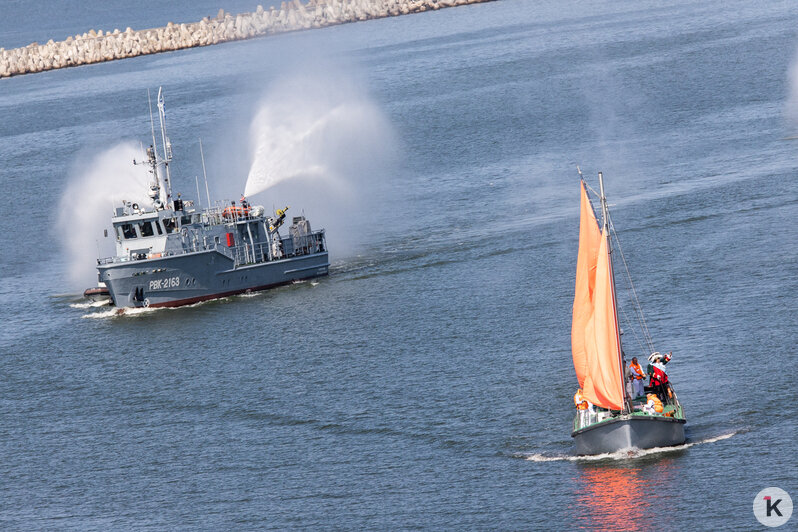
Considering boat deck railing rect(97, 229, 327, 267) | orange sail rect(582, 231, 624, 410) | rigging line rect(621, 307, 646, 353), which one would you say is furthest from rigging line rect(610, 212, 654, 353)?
boat deck railing rect(97, 229, 327, 267)

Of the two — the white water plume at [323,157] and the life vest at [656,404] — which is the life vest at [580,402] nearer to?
the life vest at [656,404]

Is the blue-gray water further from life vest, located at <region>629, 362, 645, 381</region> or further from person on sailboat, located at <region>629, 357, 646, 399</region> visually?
life vest, located at <region>629, 362, 645, 381</region>

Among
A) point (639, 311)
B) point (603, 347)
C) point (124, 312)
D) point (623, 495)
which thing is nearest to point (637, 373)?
point (603, 347)

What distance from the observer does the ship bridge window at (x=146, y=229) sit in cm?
7894

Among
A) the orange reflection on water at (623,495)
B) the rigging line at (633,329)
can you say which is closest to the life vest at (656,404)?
the orange reflection on water at (623,495)

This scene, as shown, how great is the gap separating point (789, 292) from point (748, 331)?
637 centimetres

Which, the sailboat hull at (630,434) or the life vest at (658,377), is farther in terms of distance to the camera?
the life vest at (658,377)

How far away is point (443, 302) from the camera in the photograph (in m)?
72.0

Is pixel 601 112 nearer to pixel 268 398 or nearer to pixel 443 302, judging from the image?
pixel 443 302

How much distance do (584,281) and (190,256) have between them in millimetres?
36009

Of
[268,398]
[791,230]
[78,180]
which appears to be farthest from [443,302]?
[78,180]

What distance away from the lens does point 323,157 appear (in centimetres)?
11800

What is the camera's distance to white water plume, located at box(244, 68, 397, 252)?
100312 mm

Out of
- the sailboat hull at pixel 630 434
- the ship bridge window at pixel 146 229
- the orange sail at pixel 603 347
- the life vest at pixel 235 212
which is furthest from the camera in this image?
the life vest at pixel 235 212
